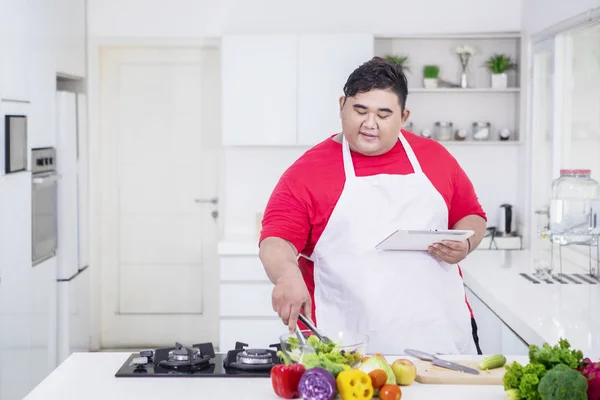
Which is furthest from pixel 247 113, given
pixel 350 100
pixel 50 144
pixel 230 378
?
pixel 230 378

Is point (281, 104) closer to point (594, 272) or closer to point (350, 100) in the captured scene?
point (594, 272)

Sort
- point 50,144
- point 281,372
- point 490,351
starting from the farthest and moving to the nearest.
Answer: point 50,144, point 490,351, point 281,372

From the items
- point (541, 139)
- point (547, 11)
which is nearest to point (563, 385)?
point (547, 11)

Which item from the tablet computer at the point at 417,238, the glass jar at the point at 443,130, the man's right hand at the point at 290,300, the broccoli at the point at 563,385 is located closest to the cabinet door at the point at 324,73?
the glass jar at the point at 443,130

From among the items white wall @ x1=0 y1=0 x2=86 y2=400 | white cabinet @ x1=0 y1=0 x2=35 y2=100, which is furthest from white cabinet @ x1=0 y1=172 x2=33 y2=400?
white cabinet @ x1=0 y1=0 x2=35 y2=100

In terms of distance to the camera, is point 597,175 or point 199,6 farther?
point 199,6

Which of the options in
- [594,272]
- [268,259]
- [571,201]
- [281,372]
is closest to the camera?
[281,372]

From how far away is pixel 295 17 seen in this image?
5676 mm

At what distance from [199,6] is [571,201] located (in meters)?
2.65

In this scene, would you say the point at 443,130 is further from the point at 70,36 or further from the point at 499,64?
the point at 70,36

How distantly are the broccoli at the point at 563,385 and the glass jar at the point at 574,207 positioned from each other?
2.30 m

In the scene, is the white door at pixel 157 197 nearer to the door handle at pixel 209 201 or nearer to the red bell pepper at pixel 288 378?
the door handle at pixel 209 201

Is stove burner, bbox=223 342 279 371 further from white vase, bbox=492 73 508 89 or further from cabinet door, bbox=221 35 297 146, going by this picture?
white vase, bbox=492 73 508 89

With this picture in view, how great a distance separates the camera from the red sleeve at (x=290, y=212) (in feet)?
8.71
